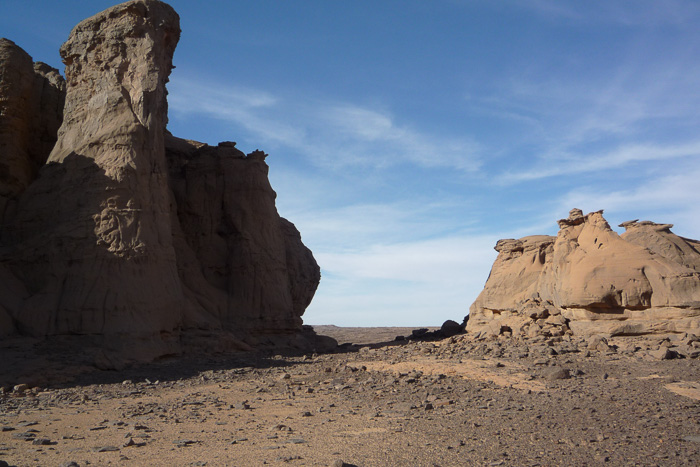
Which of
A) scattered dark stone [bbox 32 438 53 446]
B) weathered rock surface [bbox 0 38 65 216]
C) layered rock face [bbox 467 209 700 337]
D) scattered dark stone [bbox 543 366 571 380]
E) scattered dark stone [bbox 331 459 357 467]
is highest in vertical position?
weathered rock surface [bbox 0 38 65 216]

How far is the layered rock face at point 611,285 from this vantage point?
17.7 meters

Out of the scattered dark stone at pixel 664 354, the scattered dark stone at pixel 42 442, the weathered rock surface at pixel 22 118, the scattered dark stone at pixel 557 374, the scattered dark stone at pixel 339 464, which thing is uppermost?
the weathered rock surface at pixel 22 118

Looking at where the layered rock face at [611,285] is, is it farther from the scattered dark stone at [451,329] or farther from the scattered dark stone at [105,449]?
the scattered dark stone at [105,449]

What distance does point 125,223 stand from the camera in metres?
18.2

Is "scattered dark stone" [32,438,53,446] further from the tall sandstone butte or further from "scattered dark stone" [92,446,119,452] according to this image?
the tall sandstone butte

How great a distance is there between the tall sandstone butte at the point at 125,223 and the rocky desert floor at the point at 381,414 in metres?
2.74

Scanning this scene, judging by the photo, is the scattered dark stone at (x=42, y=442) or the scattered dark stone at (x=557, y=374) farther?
the scattered dark stone at (x=557, y=374)

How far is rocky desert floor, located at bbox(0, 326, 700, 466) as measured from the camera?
281 inches

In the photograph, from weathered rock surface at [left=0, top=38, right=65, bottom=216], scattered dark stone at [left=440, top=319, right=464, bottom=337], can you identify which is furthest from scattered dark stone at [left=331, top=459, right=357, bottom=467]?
scattered dark stone at [left=440, top=319, right=464, bottom=337]

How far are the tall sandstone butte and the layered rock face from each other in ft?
34.8

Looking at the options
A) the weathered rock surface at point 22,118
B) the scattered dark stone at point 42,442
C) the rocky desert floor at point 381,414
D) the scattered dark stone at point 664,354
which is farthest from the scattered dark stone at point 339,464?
the weathered rock surface at point 22,118

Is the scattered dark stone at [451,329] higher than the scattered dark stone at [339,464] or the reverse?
higher

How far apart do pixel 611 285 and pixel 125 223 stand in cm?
1526

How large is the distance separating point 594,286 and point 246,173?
15655 millimetres
